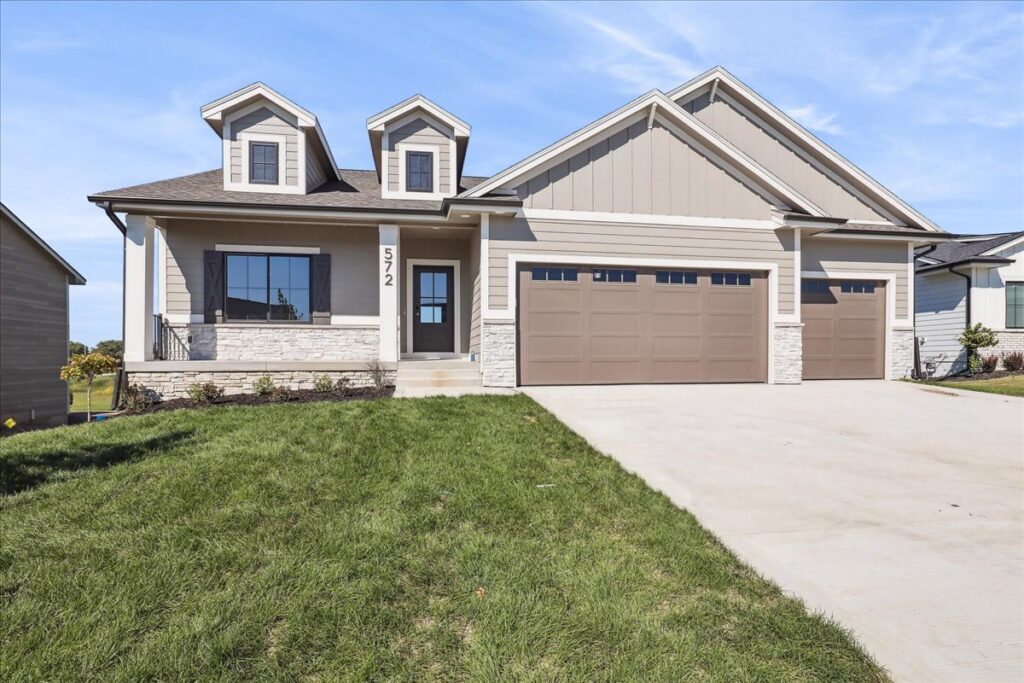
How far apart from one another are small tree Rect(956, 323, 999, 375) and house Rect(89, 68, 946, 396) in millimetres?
3952

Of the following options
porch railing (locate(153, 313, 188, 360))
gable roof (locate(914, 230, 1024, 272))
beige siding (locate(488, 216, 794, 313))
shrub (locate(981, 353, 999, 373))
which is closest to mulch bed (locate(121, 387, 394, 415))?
porch railing (locate(153, 313, 188, 360))

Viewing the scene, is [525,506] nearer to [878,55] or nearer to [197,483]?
[197,483]

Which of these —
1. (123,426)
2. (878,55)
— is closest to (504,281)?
(123,426)

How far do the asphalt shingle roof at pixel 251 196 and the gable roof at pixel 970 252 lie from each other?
15264 mm

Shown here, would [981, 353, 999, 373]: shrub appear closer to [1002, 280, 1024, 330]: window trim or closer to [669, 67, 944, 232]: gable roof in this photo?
[1002, 280, 1024, 330]: window trim

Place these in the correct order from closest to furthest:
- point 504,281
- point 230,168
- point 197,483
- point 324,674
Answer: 1. point 324,674
2. point 197,483
3. point 504,281
4. point 230,168

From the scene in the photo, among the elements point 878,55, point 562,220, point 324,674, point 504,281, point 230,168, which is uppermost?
point 878,55

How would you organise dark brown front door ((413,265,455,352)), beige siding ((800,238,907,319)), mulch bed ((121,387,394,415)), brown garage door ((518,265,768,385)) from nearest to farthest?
mulch bed ((121,387,394,415)) → brown garage door ((518,265,768,385)) → beige siding ((800,238,907,319)) → dark brown front door ((413,265,455,352))

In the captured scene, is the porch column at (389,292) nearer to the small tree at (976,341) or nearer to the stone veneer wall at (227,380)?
the stone veneer wall at (227,380)

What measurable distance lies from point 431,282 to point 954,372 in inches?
631

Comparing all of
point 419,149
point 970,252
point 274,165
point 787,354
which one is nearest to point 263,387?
point 274,165

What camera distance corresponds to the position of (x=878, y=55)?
8.48 meters

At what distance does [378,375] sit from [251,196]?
5.14 m

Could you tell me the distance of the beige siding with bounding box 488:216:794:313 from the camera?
34.9 ft
